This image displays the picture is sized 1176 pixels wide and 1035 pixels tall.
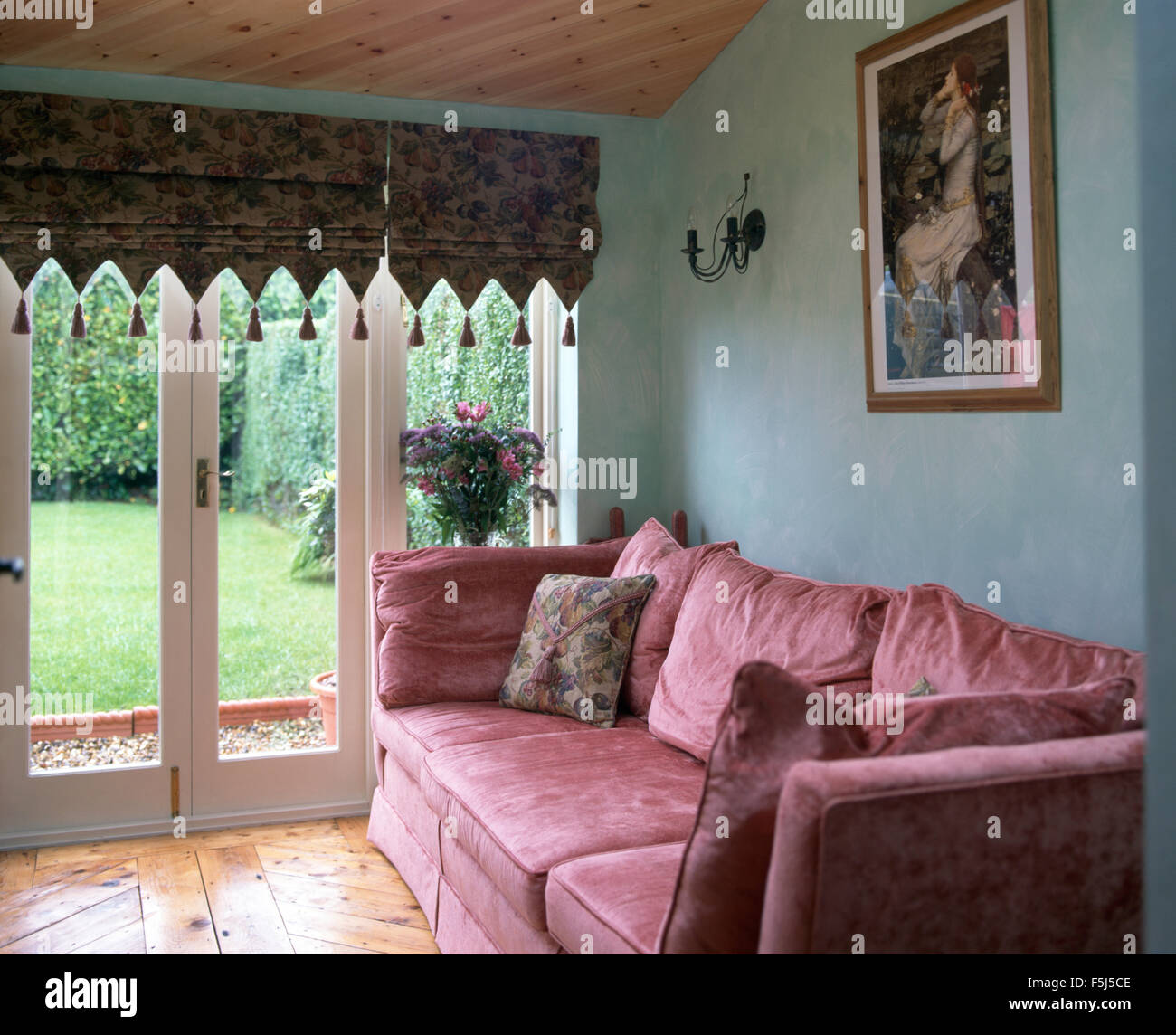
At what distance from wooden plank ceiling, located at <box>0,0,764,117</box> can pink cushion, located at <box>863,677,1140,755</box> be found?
2.50 meters

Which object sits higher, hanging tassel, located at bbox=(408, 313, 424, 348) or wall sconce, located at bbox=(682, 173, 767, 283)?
wall sconce, located at bbox=(682, 173, 767, 283)

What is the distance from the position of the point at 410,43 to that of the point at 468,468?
1.36 m

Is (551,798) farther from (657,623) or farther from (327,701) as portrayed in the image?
(327,701)

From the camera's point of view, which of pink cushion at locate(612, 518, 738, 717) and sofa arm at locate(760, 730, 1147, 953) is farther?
pink cushion at locate(612, 518, 738, 717)

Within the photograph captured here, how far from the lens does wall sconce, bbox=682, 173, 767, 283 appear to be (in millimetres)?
3463

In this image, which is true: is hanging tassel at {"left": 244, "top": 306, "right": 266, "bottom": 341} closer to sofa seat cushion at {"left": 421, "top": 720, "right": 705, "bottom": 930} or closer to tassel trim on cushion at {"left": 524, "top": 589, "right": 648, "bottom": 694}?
tassel trim on cushion at {"left": 524, "top": 589, "right": 648, "bottom": 694}

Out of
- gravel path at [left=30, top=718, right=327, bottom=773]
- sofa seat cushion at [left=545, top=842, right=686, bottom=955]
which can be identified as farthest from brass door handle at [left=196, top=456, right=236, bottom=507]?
sofa seat cushion at [left=545, top=842, right=686, bottom=955]

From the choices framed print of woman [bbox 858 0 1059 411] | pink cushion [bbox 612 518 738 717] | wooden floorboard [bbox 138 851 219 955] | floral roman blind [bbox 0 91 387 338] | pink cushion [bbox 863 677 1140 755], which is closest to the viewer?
pink cushion [bbox 863 677 1140 755]

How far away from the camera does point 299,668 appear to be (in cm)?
390

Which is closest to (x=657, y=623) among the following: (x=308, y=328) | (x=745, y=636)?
(x=745, y=636)

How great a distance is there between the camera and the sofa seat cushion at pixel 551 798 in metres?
2.15

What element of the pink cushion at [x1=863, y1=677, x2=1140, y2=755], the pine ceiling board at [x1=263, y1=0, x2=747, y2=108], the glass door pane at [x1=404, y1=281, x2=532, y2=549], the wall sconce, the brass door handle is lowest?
the pink cushion at [x1=863, y1=677, x2=1140, y2=755]
